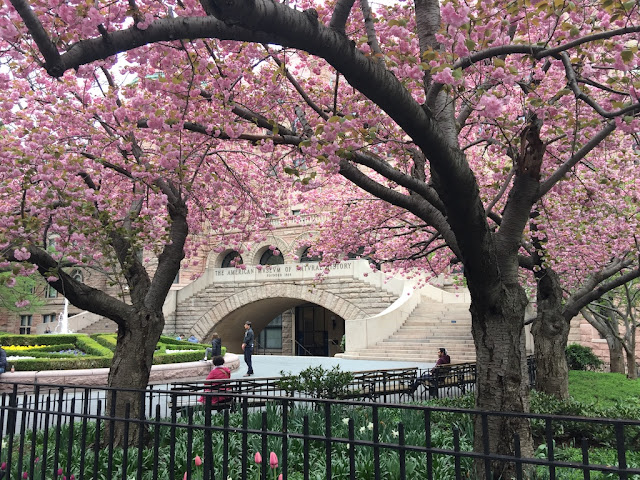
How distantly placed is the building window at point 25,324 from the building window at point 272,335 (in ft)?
56.2

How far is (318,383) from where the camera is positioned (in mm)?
10102

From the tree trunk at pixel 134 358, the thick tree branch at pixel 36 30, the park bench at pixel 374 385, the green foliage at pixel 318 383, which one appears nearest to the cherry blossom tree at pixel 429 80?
the thick tree branch at pixel 36 30

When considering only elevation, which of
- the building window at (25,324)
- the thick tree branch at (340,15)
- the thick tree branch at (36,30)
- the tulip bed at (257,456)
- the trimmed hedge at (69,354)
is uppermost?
the thick tree branch at (340,15)

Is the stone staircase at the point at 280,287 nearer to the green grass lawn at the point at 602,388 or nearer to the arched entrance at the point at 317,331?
the arched entrance at the point at 317,331

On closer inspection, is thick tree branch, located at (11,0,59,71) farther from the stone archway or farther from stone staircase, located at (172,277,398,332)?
Answer: the stone archway

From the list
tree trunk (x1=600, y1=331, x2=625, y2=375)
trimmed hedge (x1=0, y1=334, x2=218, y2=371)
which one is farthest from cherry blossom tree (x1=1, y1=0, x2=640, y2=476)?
tree trunk (x1=600, y1=331, x2=625, y2=375)

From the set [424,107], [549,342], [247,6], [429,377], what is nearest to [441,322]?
[429,377]

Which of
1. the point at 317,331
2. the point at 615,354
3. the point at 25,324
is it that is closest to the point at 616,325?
the point at 615,354

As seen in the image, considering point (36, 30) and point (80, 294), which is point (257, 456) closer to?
point (36, 30)

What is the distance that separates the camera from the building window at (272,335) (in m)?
35.2

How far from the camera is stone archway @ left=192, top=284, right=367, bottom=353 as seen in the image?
2669 cm

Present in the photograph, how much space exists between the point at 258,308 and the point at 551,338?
2203 cm

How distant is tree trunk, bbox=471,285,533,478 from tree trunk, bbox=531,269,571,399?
583 centimetres

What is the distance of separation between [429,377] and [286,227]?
19462 mm
